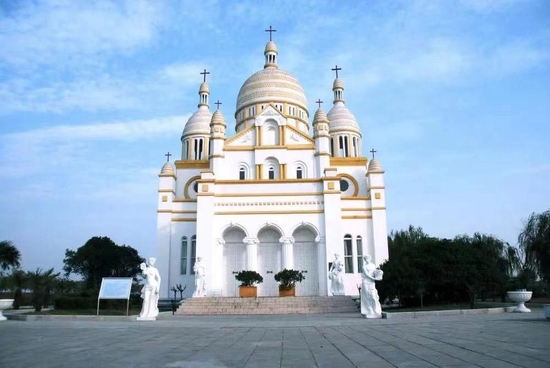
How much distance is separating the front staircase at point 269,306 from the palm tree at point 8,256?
14.9m

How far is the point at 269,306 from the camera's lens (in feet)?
78.4

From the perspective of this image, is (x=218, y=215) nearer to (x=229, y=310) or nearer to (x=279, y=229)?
(x=279, y=229)

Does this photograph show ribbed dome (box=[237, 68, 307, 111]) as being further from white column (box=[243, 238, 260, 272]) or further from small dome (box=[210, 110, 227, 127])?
white column (box=[243, 238, 260, 272])

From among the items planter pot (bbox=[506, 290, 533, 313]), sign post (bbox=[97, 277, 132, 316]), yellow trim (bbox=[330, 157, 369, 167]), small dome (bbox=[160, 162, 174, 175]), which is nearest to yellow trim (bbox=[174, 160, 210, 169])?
small dome (bbox=[160, 162, 174, 175])

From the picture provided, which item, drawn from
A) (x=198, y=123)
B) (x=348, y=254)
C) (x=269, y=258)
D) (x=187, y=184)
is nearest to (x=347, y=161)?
(x=348, y=254)

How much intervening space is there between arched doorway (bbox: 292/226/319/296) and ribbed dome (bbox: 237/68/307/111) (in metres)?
14.8

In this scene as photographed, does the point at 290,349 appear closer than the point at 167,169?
Yes

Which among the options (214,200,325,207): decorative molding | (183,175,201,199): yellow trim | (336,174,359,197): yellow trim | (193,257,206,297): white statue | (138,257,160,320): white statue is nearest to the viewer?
(138,257,160,320): white statue

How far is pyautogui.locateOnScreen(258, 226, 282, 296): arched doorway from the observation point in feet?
103

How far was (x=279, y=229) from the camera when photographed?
3109 cm

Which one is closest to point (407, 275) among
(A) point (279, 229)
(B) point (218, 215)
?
(A) point (279, 229)

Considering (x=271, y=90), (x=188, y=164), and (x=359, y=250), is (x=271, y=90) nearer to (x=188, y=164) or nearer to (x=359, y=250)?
(x=188, y=164)

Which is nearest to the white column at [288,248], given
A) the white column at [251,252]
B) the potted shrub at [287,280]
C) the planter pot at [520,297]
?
the white column at [251,252]

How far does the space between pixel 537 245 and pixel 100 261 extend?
48.4 meters
